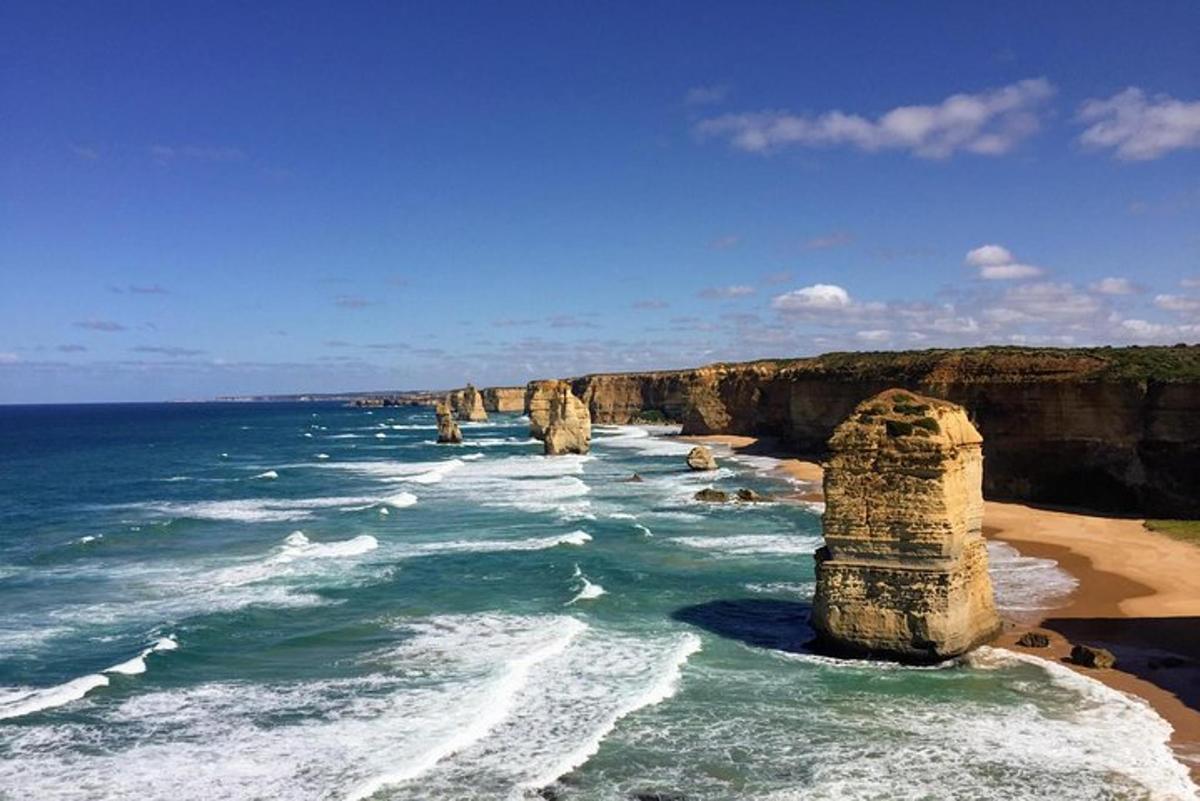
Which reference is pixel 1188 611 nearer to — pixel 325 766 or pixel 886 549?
→ pixel 886 549

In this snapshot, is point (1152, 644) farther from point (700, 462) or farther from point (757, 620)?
point (700, 462)

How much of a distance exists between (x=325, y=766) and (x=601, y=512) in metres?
29.2

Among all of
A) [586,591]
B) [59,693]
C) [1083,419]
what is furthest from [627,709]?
[1083,419]

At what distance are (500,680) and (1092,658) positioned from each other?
12.6 meters

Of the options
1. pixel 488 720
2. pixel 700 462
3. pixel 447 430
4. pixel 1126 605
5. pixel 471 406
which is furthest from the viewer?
pixel 471 406

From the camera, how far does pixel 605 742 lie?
16.6 m

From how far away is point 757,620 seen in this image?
79.2 feet

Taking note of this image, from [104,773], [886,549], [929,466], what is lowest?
[104,773]

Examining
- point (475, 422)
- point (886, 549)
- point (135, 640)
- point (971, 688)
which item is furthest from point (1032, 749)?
point (475, 422)

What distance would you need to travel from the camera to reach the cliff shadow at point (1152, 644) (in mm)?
Result: 18688

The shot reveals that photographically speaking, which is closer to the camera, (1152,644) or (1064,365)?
(1152,644)

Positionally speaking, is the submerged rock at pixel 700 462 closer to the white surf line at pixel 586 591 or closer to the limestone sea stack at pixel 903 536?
the white surf line at pixel 586 591

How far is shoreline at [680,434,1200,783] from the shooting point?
18266mm

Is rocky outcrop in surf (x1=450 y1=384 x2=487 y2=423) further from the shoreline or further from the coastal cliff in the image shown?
the shoreline
